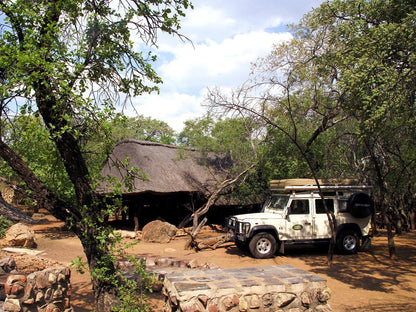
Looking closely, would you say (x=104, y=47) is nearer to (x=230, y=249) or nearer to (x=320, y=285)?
(x=320, y=285)

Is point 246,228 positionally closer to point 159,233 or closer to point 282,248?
point 282,248

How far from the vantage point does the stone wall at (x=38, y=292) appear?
16.5 feet

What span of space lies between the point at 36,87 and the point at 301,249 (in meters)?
9.60

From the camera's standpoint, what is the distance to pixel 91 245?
18.2 feet

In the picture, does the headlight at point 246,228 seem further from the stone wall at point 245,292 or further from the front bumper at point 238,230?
the stone wall at point 245,292

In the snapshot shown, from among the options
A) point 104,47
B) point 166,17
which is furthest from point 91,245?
point 166,17

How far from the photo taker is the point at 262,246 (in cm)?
1008

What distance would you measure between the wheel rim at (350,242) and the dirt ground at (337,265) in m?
0.28

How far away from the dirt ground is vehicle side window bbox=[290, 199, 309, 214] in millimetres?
1366

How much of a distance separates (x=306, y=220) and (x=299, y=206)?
0.46m

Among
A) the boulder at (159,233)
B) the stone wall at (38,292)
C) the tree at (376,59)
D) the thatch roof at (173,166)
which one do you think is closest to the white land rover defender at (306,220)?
the tree at (376,59)

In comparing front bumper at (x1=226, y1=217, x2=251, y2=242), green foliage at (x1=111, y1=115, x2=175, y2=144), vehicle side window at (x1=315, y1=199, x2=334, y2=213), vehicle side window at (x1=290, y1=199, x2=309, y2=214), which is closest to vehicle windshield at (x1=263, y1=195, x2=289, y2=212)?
vehicle side window at (x1=290, y1=199, x2=309, y2=214)

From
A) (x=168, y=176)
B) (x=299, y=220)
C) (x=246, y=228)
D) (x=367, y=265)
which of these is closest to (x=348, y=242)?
(x=367, y=265)

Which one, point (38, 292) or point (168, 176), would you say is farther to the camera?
point (168, 176)
